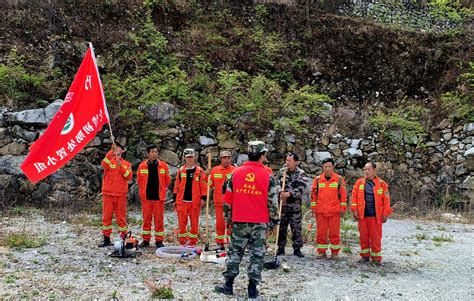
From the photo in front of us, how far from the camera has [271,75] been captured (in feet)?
45.4

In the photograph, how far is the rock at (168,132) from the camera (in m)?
10.9

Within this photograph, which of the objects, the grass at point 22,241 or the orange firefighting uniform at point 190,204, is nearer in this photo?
the grass at point 22,241

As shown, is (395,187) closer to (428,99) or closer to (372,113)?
(372,113)

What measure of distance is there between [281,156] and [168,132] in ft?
9.95

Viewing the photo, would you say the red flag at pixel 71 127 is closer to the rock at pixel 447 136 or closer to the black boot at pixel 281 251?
the black boot at pixel 281 251

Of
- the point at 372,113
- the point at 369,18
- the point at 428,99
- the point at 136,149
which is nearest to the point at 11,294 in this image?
the point at 136,149

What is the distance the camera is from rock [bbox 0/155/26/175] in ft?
32.2

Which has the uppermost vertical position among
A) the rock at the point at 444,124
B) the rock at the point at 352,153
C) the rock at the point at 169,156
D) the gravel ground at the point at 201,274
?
the rock at the point at 444,124

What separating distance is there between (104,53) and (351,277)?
9.37 m

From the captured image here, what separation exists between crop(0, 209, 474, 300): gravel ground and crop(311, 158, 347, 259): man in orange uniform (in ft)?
0.93

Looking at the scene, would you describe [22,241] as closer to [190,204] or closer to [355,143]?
[190,204]

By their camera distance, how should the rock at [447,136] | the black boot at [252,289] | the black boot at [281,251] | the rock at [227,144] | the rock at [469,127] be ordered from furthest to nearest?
1. the rock at [447,136]
2. the rock at [469,127]
3. the rock at [227,144]
4. the black boot at [281,251]
5. the black boot at [252,289]

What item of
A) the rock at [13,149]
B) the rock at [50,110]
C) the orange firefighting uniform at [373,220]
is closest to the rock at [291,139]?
the orange firefighting uniform at [373,220]

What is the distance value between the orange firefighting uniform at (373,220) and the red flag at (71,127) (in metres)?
4.07
